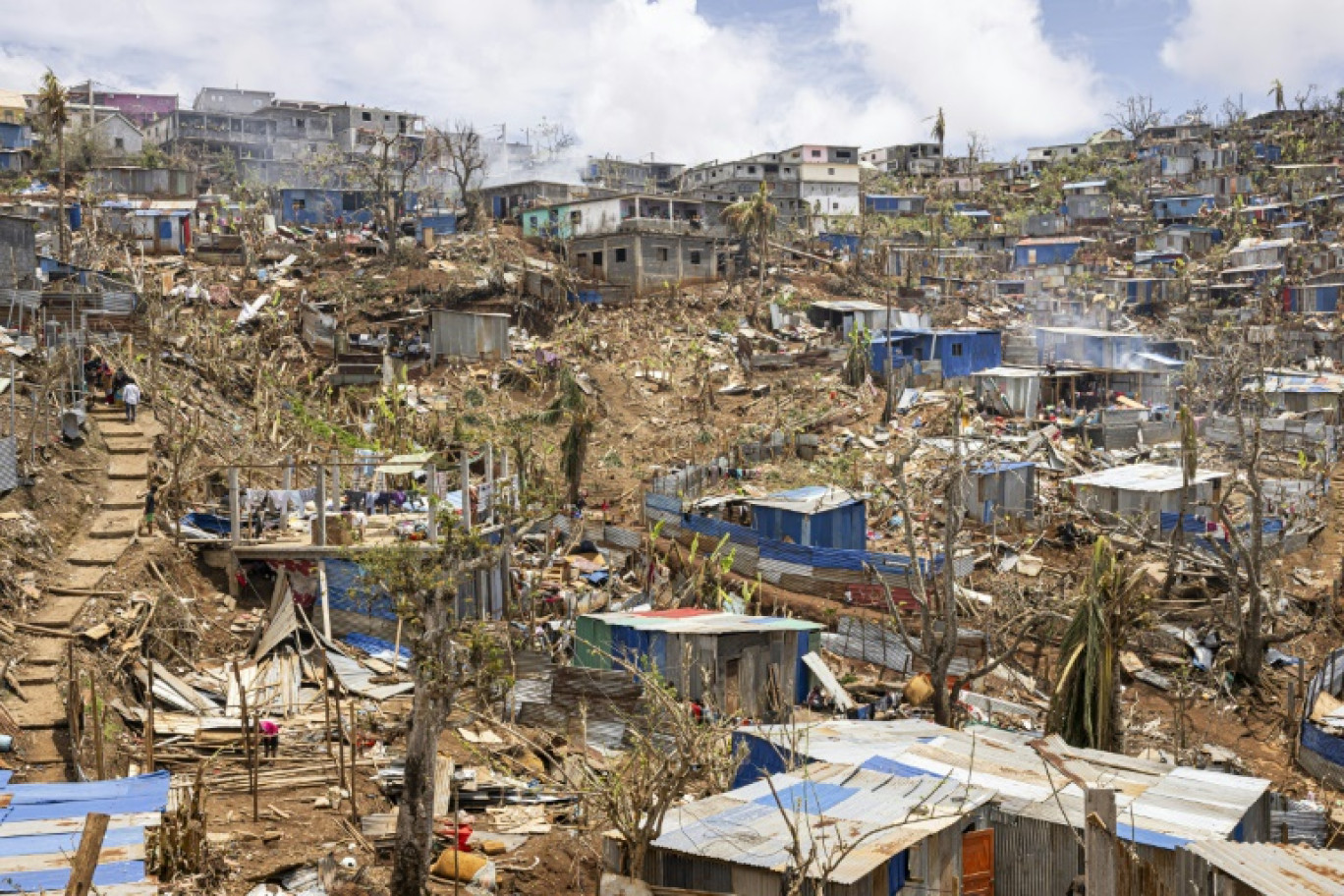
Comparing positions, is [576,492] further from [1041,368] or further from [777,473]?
[1041,368]

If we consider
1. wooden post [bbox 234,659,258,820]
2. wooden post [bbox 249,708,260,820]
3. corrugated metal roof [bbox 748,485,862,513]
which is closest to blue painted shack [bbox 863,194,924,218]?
corrugated metal roof [bbox 748,485,862,513]

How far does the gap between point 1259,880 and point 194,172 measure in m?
50.8

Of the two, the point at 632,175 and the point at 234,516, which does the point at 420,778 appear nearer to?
the point at 234,516

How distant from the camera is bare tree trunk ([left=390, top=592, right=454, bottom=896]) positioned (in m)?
9.58

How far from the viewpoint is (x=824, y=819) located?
9.21 meters

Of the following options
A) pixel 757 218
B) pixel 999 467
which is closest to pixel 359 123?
pixel 757 218

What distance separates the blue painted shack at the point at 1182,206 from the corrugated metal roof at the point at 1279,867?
197 feet

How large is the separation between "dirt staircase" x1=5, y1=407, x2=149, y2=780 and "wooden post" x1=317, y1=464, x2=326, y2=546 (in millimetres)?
2954

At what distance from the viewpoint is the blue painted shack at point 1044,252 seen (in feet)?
191

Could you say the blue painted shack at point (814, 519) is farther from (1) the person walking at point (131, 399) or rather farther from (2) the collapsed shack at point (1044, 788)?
(1) the person walking at point (131, 399)

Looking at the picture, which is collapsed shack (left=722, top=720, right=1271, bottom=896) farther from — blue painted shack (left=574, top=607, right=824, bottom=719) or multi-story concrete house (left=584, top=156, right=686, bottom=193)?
multi-story concrete house (left=584, top=156, right=686, bottom=193)

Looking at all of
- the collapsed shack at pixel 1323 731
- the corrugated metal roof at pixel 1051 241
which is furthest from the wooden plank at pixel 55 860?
the corrugated metal roof at pixel 1051 241

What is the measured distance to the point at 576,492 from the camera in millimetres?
27141

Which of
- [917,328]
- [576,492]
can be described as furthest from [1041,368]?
[576,492]
